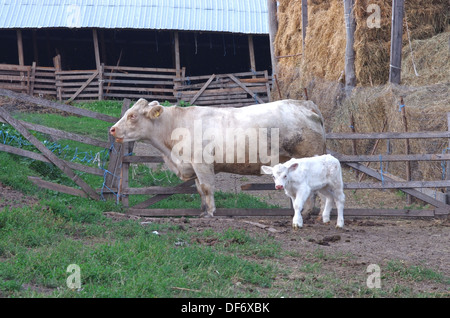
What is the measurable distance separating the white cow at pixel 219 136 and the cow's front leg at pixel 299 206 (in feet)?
4.45

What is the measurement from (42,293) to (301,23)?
1949 cm

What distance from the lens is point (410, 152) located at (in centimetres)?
1266

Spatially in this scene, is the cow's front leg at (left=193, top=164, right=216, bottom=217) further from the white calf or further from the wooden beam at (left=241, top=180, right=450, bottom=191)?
the white calf

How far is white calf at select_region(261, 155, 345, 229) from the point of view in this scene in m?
9.22

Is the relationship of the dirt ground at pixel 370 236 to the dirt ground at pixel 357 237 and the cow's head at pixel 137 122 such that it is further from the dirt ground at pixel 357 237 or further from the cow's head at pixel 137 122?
the cow's head at pixel 137 122

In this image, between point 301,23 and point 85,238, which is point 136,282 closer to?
point 85,238

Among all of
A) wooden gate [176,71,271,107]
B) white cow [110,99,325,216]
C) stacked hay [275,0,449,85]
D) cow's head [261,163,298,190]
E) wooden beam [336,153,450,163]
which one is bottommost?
cow's head [261,163,298,190]

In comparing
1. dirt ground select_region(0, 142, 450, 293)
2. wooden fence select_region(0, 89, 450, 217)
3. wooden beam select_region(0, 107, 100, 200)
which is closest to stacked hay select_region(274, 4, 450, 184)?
wooden fence select_region(0, 89, 450, 217)

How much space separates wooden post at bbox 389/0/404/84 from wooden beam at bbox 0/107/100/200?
24.7ft

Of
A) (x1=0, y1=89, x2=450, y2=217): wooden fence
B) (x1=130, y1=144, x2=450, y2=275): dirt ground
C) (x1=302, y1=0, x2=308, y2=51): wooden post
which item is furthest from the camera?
(x1=302, y1=0, x2=308, y2=51): wooden post

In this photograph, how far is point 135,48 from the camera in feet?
100

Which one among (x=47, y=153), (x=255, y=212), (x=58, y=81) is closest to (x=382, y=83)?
(x=255, y=212)

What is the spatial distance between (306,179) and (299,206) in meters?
0.45

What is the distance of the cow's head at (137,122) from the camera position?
34.9 feet
